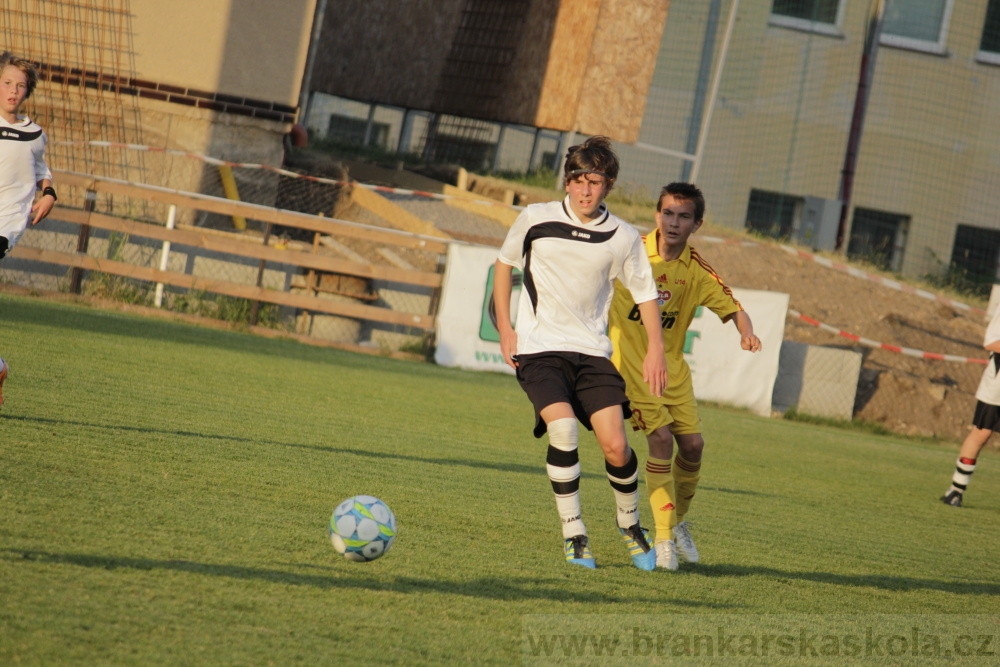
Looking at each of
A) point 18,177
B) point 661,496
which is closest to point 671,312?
point 661,496

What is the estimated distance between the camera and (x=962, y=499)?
33.6 feet

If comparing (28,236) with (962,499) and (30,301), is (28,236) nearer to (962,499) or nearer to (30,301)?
(30,301)

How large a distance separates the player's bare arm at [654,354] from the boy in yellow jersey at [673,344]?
431 mm

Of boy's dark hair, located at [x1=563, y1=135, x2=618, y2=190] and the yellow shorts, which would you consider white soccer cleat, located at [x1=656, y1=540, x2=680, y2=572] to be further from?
boy's dark hair, located at [x1=563, y1=135, x2=618, y2=190]

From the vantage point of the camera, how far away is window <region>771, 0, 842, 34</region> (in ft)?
93.9

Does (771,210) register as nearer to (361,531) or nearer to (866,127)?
(866,127)

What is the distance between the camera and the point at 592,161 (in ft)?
17.3

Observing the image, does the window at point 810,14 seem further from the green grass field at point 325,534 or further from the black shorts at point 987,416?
the black shorts at point 987,416

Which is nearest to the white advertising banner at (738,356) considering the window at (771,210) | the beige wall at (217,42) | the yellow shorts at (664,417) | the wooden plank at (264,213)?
the wooden plank at (264,213)

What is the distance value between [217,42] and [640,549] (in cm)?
1366

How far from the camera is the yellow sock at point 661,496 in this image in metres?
5.72

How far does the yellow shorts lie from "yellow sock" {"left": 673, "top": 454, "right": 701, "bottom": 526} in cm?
19

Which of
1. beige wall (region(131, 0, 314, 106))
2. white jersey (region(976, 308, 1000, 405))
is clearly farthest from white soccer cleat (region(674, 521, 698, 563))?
beige wall (region(131, 0, 314, 106))

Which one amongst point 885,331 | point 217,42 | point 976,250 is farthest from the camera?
point 976,250
